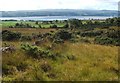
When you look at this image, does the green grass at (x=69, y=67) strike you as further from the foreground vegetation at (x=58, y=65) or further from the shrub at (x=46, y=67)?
the shrub at (x=46, y=67)

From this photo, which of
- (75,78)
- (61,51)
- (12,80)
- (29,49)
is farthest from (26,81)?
(61,51)

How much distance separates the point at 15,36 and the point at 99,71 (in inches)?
656

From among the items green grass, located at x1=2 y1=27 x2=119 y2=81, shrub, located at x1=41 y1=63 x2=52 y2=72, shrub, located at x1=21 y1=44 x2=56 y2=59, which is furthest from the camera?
shrub, located at x1=21 y1=44 x2=56 y2=59

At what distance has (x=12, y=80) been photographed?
32.8 feet

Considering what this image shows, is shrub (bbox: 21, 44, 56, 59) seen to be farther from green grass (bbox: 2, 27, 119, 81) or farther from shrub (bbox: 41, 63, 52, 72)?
shrub (bbox: 41, 63, 52, 72)

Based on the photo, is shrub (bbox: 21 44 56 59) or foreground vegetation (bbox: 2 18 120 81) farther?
shrub (bbox: 21 44 56 59)

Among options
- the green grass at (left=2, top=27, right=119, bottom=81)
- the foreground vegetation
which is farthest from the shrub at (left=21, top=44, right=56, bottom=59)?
the green grass at (left=2, top=27, right=119, bottom=81)

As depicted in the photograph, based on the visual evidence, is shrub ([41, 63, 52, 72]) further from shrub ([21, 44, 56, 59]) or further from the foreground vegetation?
shrub ([21, 44, 56, 59])

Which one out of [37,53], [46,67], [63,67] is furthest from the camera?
[37,53]

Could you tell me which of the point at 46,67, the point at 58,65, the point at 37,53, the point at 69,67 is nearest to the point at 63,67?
the point at 69,67

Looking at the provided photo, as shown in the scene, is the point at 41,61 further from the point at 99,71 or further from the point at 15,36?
the point at 15,36

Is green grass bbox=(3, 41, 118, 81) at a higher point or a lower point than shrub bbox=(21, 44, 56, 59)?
lower

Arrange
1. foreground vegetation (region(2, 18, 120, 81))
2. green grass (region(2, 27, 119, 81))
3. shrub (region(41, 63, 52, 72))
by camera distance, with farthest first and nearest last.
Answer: shrub (region(41, 63, 52, 72)) → foreground vegetation (region(2, 18, 120, 81)) → green grass (region(2, 27, 119, 81))

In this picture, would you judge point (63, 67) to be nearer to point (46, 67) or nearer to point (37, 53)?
point (46, 67)
